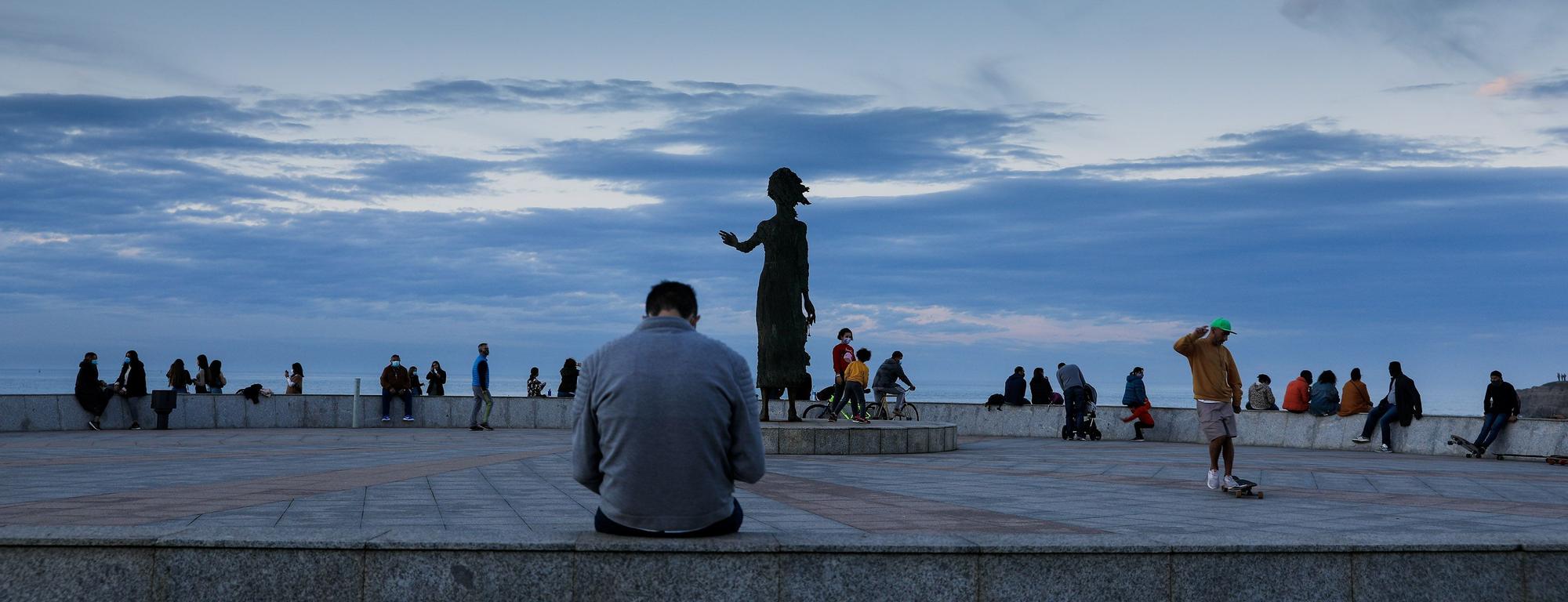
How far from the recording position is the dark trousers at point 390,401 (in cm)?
2953

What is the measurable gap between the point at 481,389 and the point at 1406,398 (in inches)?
654

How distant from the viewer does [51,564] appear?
5832mm

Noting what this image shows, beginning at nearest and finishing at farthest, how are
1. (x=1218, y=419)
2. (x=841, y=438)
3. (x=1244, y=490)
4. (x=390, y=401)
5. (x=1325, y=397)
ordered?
(x=1244, y=490)
(x=1218, y=419)
(x=841, y=438)
(x=1325, y=397)
(x=390, y=401)

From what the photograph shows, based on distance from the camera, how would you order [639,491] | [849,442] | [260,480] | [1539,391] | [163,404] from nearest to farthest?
[639,491] → [260,480] → [849,442] → [163,404] → [1539,391]

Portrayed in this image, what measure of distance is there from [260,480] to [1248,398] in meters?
19.8

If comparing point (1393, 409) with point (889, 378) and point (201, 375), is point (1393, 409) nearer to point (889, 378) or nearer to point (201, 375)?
point (889, 378)

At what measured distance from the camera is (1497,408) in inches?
759

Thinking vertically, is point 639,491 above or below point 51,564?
above

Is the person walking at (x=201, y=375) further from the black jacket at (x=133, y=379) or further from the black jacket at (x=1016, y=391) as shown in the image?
the black jacket at (x=1016, y=391)

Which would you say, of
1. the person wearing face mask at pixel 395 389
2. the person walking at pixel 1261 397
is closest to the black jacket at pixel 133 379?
the person wearing face mask at pixel 395 389

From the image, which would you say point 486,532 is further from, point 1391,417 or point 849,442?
point 1391,417

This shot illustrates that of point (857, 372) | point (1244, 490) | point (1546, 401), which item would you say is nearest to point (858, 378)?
point (857, 372)

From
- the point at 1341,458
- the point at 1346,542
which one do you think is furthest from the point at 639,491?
the point at 1341,458

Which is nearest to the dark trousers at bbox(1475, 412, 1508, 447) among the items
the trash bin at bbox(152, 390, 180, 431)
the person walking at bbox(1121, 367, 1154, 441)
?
the person walking at bbox(1121, 367, 1154, 441)
